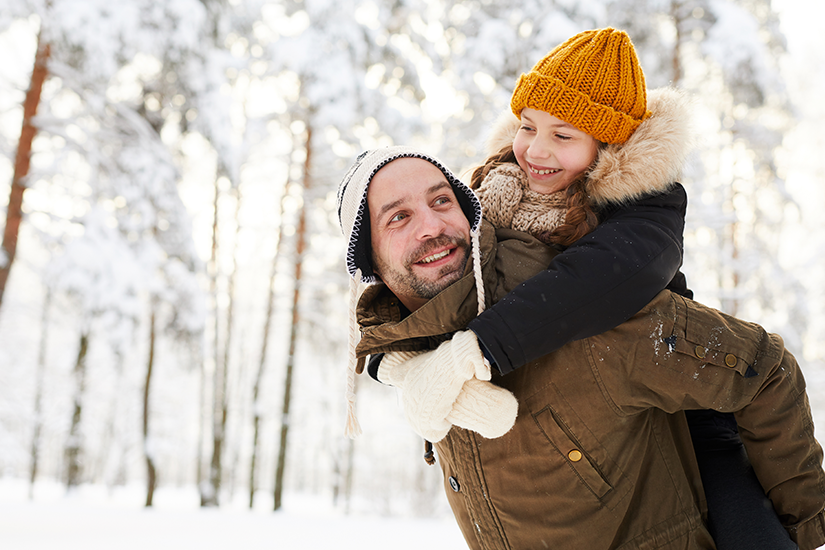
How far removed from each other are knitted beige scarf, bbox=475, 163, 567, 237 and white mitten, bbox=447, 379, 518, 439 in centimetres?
57

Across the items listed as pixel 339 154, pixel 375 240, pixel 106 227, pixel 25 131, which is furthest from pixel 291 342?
pixel 375 240

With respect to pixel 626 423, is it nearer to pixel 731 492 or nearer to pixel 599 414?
pixel 599 414

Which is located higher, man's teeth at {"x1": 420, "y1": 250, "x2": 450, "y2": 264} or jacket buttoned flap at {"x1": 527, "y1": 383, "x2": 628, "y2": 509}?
man's teeth at {"x1": 420, "y1": 250, "x2": 450, "y2": 264}

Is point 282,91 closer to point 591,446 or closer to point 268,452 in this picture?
point 591,446

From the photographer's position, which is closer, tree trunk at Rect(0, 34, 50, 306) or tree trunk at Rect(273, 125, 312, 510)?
tree trunk at Rect(0, 34, 50, 306)

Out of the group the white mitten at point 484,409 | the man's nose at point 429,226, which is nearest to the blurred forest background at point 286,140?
the man's nose at point 429,226

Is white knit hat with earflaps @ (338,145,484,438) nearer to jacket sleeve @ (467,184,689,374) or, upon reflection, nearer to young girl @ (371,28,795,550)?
young girl @ (371,28,795,550)

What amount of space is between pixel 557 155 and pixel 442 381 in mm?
948

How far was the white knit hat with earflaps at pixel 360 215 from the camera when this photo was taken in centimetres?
191

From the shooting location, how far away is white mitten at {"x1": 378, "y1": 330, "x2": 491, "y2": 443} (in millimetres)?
1328

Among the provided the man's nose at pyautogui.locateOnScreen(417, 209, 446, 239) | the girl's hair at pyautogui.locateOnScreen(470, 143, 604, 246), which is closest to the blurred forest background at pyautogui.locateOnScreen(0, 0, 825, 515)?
the man's nose at pyautogui.locateOnScreen(417, 209, 446, 239)

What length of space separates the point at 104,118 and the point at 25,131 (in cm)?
90

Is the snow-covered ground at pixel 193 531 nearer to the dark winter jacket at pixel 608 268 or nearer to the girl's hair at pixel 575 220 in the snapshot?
the girl's hair at pixel 575 220

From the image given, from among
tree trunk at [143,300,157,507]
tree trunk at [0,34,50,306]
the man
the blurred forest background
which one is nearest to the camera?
the man
